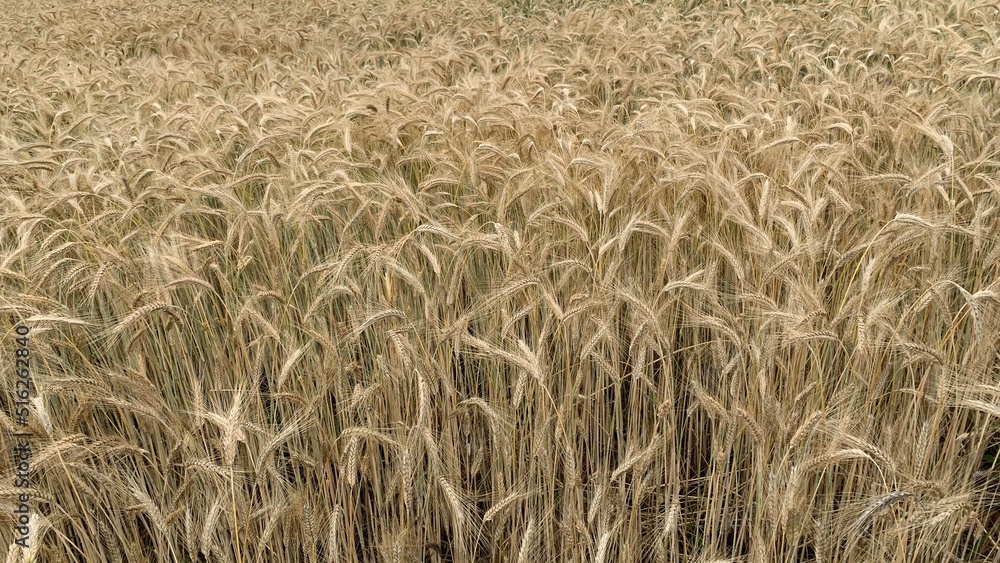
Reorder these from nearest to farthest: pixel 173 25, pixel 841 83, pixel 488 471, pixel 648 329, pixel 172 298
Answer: pixel 648 329 < pixel 488 471 < pixel 172 298 < pixel 841 83 < pixel 173 25

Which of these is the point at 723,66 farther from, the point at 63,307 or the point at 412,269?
the point at 63,307

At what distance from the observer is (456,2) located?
9.39 m

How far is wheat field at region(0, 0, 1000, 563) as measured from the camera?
168 cm

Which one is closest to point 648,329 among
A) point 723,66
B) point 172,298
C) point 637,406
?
point 637,406

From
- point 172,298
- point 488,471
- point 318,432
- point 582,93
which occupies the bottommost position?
point 488,471

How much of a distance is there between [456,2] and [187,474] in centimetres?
881

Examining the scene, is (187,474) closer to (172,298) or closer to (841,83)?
(172,298)

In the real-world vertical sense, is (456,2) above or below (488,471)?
above

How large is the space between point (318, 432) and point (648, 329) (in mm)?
984

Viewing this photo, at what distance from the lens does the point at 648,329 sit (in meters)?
1.81

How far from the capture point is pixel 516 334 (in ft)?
6.73

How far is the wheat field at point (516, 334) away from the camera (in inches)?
66.1

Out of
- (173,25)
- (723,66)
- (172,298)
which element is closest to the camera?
(172,298)

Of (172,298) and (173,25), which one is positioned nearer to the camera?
(172,298)
